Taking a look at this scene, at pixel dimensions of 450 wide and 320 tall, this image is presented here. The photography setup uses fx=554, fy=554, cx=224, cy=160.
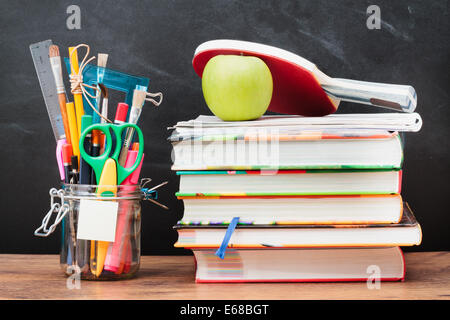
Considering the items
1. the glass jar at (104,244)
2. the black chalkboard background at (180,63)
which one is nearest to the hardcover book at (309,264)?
the glass jar at (104,244)

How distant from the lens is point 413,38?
1146 millimetres

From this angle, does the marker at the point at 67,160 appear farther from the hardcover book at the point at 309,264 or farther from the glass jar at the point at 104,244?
the hardcover book at the point at 309,264

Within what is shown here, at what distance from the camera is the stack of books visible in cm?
80

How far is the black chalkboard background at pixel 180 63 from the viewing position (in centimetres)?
115

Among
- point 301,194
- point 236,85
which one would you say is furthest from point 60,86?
point 301,194

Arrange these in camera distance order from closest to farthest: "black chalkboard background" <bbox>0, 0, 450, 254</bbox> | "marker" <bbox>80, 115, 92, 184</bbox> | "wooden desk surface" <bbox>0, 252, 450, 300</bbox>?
"wooden desk surface" <bbox>0, 252, 450, 300</bbox>
"marker" <bbox>80, 115, 92, 184</bbox>
"black chalkboard background" <bbox>0, 0, 450, 254</bbox>

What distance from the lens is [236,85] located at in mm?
866

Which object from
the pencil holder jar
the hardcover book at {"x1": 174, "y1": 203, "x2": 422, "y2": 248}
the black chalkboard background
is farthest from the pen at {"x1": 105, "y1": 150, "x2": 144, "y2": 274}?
the black chalkboard background

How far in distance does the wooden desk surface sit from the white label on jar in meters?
0.07

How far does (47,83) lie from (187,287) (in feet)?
1.39

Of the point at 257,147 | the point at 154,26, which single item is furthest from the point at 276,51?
the point at 154,26

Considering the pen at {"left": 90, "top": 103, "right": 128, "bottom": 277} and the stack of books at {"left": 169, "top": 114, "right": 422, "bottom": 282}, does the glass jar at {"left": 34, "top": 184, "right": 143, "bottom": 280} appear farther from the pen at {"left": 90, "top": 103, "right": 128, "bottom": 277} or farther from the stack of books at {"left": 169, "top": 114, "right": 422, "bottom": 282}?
the stack of books at {"left": 169, "top": 114, "right": 422, "bottom": 282}
